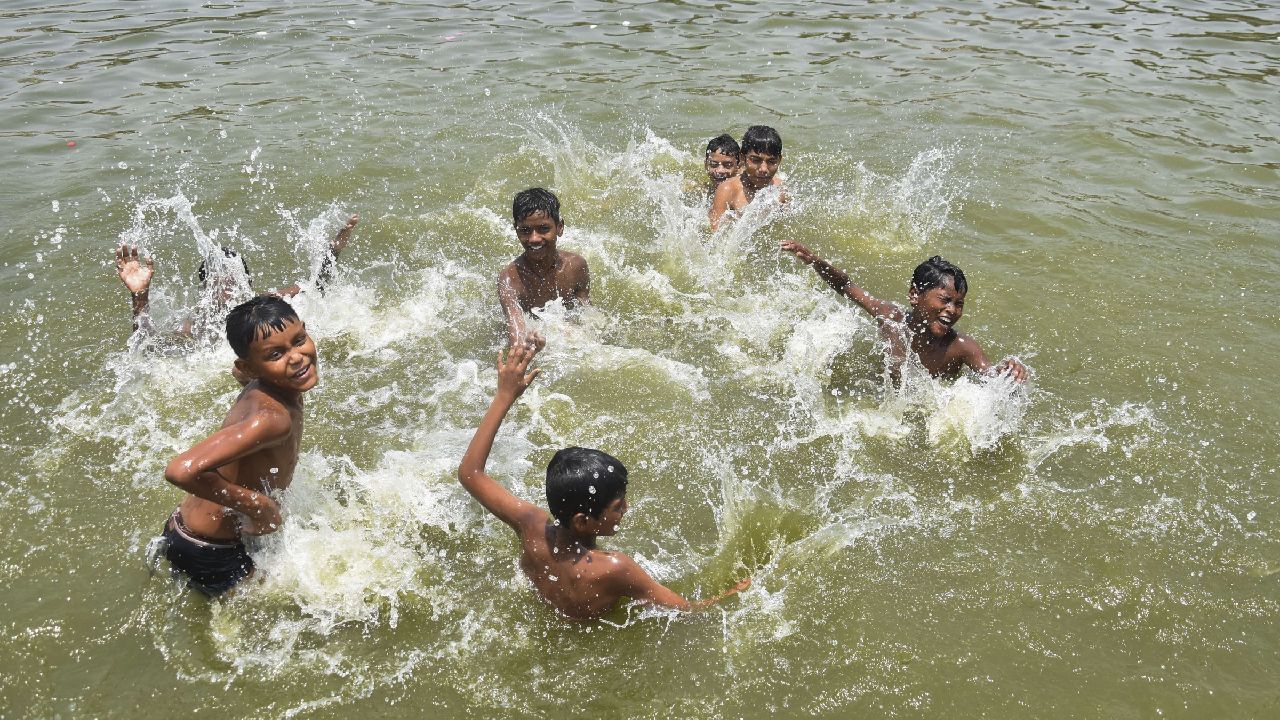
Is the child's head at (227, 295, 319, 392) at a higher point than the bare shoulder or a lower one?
higher

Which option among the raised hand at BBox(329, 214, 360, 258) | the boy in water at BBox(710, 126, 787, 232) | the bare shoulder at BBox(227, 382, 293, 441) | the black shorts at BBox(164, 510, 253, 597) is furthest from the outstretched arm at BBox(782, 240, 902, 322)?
the black shorts at BBox(164, 510, 253, 597)

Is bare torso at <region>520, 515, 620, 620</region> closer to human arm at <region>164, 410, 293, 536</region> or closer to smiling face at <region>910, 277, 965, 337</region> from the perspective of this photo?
human arm at <region>164, 410, 293, 536</region>

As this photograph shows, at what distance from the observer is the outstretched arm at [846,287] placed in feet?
17.4

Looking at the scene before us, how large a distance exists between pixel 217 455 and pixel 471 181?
16.8 feet

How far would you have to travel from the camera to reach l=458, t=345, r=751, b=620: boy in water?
10.4ft

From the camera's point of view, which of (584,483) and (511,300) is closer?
(584,483)

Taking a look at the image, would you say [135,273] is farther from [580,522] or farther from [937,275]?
[937,275]

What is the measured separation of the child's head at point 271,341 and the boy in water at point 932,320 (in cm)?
307

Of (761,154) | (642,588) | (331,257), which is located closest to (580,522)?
(642,588)

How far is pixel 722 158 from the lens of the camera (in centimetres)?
745

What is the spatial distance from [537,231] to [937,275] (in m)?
2.36

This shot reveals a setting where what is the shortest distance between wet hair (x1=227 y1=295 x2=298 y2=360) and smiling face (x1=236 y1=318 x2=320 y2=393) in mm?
14

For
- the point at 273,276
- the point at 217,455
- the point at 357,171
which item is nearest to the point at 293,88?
the point at 357,171

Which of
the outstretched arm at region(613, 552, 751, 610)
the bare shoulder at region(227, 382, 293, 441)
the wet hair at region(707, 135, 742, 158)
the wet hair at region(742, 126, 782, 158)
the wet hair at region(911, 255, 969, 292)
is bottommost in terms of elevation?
the outstretched arm at region(613, 552, 751, 610)
